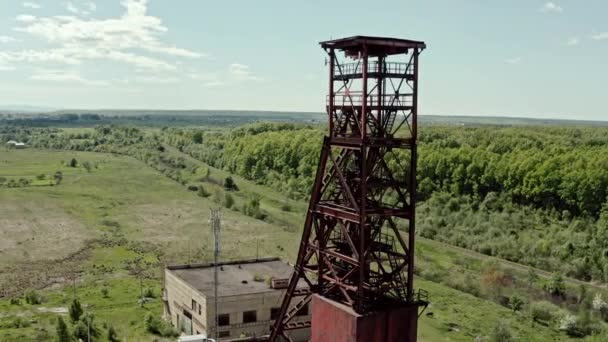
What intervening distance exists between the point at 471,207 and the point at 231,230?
102 ft

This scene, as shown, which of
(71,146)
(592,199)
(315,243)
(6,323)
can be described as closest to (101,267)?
(6,323)

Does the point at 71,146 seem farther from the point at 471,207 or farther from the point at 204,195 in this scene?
the point at 471,207

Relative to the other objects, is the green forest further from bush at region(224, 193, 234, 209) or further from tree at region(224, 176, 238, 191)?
bush at region(224, 193, 234, 209)

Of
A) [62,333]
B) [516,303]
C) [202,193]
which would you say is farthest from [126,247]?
[516,303]

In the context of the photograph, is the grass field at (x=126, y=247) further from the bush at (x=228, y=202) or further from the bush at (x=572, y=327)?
the bush at (x=228, y=202)

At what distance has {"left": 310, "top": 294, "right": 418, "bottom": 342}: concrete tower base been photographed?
20.6 metres

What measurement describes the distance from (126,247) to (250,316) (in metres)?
30.8

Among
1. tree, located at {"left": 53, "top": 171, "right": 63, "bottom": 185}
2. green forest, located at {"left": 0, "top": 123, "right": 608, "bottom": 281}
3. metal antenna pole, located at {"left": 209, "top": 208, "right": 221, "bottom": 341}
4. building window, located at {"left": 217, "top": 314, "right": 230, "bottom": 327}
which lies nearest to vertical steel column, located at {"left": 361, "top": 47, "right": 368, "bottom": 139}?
metal antenna pole, located at {"left": 209, "top": 208, "right": 221, "bottom": 341}

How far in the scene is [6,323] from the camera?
1421 inches

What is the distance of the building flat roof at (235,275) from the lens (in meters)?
33.8

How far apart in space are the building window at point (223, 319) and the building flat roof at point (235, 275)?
44.9 inches

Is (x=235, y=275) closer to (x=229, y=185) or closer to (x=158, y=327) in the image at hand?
(x=158, y=327)

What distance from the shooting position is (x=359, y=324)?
67.3 ft

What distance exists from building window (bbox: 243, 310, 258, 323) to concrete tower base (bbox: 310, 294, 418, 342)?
434 inches
